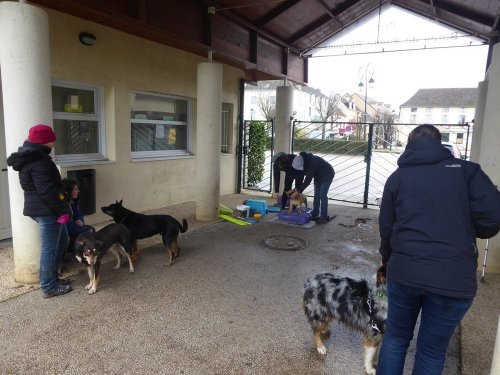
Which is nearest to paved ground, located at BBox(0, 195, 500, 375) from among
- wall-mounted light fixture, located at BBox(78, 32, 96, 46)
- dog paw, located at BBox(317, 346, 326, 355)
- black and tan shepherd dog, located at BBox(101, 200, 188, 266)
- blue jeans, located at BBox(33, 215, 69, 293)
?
dog paw, located at BBox(317, 346, 326, 355)

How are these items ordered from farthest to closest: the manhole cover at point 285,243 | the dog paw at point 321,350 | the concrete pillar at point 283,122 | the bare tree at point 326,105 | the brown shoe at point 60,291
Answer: the bare tree at point 326,105 < the concrete pillar at point 283,122 < the manhole cover at point 285,243 < the brown shoe at point 60,291 < the dog paw at point 321,350

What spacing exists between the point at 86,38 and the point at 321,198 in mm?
5377

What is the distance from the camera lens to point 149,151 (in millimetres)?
8633

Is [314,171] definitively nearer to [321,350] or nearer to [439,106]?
[321,350]

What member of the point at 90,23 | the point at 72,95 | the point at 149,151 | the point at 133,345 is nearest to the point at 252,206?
the point at 149,151

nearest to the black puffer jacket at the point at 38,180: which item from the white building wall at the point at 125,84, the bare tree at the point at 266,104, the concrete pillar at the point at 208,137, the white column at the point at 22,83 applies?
the white column at the point at 22,83

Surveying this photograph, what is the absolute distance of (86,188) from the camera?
21.5ft

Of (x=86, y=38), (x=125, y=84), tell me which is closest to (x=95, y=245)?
(x=86, y=38)

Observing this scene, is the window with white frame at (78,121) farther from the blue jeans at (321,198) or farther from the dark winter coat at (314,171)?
the blue jeans at (321,198)

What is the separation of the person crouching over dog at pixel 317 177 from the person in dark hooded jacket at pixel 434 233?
5039 millimetres

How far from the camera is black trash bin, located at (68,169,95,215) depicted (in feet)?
21.0

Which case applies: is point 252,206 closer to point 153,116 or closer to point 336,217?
point 336,217

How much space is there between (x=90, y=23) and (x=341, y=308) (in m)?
6.33

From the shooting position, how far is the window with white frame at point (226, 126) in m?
10.7
